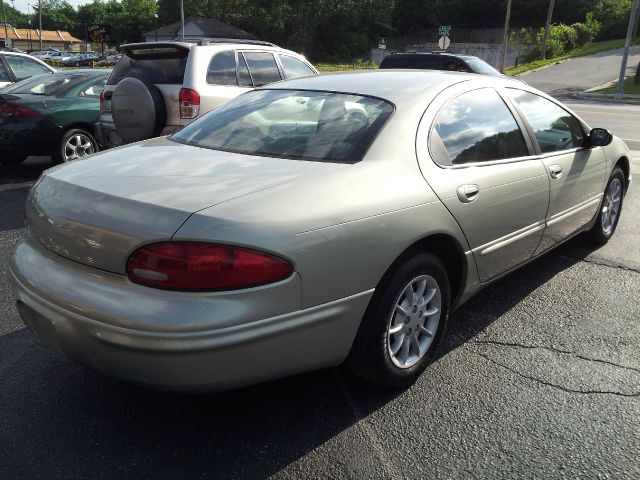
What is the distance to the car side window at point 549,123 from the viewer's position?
3.85m

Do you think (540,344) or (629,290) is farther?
(629,290)

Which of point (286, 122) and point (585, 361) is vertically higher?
point (286, 122)

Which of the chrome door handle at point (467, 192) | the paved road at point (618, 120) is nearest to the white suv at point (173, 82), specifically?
the chrome door handle at point (467, 192)

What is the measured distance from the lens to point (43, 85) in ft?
26.7

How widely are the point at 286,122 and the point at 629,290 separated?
280cm

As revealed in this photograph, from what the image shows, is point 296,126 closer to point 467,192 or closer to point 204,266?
point 467,192

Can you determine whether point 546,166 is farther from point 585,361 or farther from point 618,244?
point 618,244

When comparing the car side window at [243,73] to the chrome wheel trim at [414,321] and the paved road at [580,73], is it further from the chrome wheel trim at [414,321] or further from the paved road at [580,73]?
the paved road at [580,73]

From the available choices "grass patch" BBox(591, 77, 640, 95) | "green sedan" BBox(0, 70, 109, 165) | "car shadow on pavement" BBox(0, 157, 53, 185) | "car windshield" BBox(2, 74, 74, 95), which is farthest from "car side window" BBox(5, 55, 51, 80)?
"grass patch" BBox(591, 77, 640, 95)

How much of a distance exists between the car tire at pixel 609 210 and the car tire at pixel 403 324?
2548 mm

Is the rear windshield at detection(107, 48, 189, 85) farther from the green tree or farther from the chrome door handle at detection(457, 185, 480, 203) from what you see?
the green tree

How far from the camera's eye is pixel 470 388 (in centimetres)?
291

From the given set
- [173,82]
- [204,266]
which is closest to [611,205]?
[204,266]

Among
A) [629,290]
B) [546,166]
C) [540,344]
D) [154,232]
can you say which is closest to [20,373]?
[154,232]
